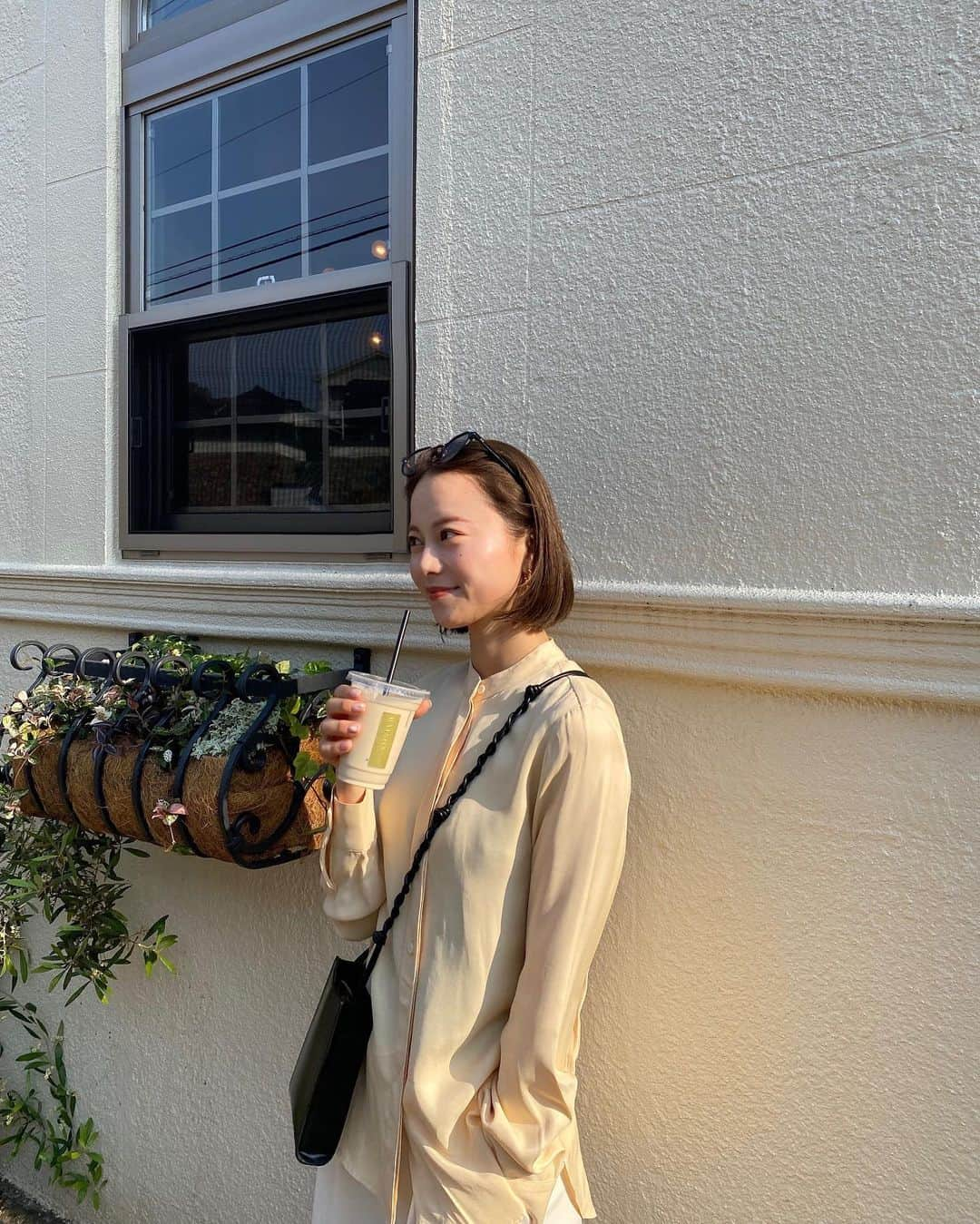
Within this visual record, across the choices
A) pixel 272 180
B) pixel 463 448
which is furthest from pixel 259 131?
pixel 463 448

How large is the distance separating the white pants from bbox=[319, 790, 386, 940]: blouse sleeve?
41cm

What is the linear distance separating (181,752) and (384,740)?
31.5 inches

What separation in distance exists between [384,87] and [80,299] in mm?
1123

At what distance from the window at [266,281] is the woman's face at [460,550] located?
30.5 inches

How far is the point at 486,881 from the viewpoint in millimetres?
1451

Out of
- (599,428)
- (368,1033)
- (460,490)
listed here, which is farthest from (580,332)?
(368,1033)

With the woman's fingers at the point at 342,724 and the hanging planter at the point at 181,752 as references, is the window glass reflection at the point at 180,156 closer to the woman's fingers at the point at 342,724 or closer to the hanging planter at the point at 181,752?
the hanging planter at the point at 181,752

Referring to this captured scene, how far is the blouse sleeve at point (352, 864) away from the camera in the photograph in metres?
1.61

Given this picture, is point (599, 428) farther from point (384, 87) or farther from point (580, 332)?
point (384, 87)

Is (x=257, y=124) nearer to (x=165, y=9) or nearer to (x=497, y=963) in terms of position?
(x=165, y=9)

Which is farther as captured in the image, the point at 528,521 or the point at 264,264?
the point at 264,264

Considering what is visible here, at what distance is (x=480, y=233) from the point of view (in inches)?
80.8

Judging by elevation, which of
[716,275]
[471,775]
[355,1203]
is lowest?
[355,1203]

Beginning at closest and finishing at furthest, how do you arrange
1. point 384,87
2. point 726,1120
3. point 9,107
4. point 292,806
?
point 726,1120, point 292,806, point 384,87, point 9,107
